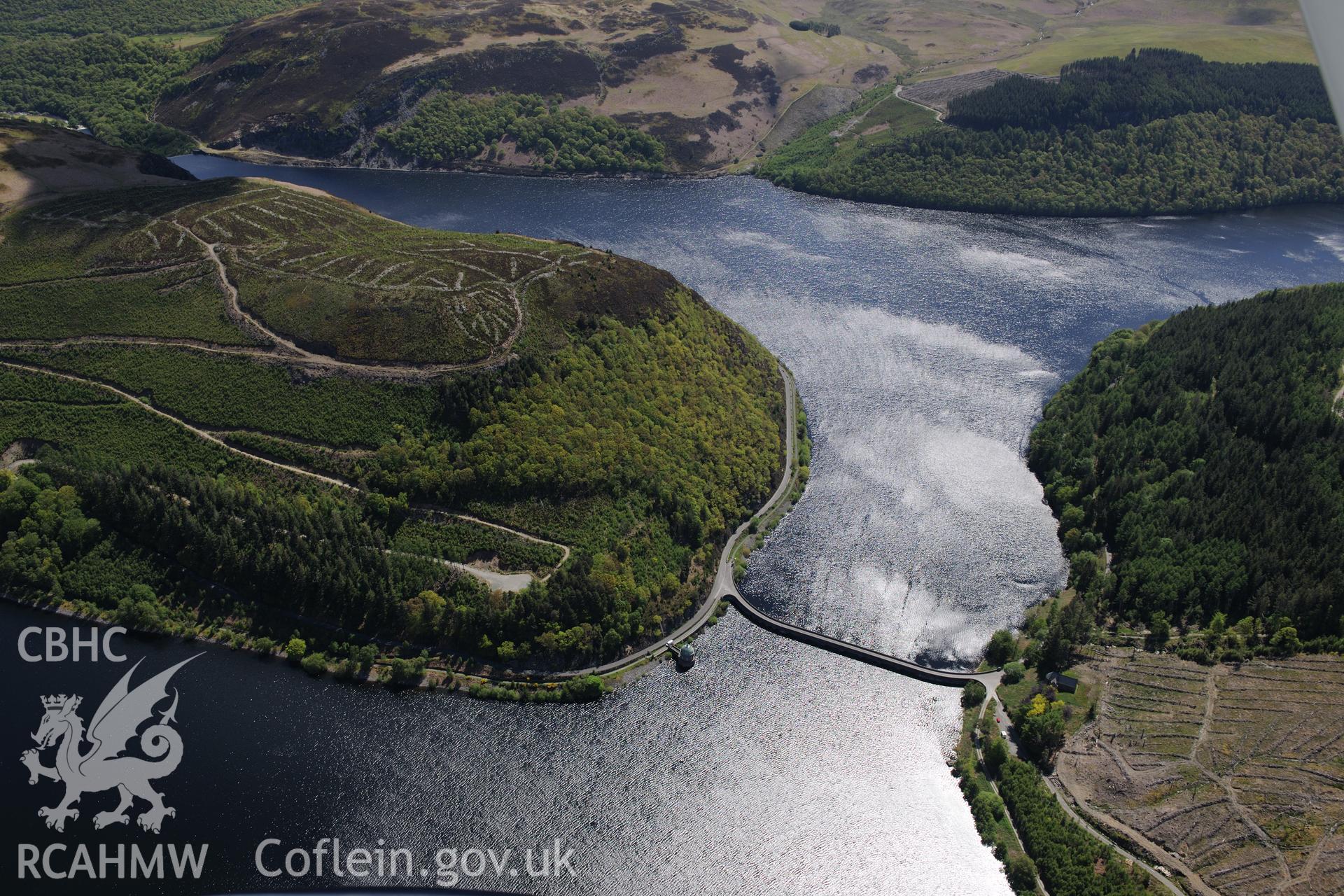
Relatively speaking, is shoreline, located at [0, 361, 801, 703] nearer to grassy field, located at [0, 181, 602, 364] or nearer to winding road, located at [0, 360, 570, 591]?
winding road, located at [0, 360, 570, 591]

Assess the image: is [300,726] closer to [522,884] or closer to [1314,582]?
[522,884]

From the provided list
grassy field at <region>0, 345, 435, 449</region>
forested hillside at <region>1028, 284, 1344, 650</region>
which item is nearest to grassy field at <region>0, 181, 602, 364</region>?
grassy field at <region>0, 345, 435, 449</region>

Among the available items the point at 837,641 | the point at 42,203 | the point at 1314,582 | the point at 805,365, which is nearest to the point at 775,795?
the point at 837,641

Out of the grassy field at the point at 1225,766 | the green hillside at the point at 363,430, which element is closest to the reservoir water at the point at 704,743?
the green hillside at the point at 363,430

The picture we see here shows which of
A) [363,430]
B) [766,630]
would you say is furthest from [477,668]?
[363,430]

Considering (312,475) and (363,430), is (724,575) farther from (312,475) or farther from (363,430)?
(312,475)

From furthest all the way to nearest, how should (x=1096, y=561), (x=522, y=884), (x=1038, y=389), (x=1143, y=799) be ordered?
(x=1038, y=389) < (x=1096, y=561) < (x=1143, y=799) < (x=522, y=884)
